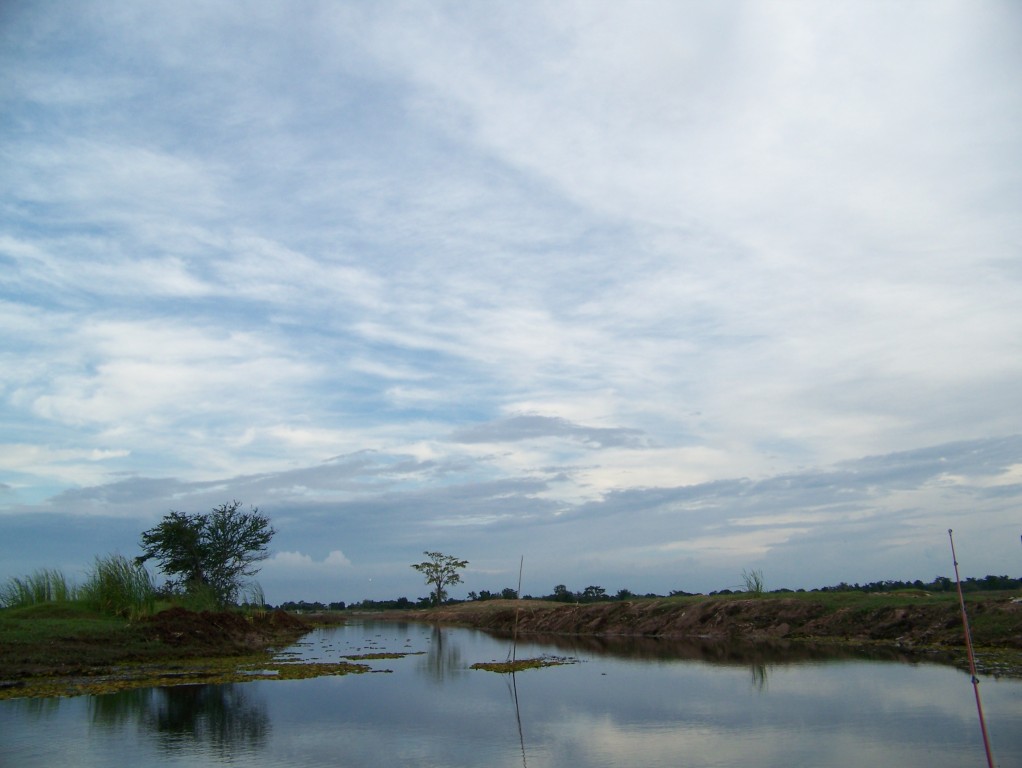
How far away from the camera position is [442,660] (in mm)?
34062

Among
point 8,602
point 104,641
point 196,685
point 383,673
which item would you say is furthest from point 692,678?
point 8,602

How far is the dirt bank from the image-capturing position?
27984 millimetres

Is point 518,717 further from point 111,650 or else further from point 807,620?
point 807,620

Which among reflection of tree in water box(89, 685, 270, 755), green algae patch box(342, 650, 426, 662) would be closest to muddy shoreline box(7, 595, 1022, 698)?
reflection of tree in water box(89, 685, 270, 755)

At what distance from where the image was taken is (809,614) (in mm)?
38062

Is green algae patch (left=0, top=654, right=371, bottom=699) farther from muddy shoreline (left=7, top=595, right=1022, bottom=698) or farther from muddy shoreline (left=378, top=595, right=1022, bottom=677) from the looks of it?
muddy shoreline (left=378, top=595, right=1022, bottom=677)

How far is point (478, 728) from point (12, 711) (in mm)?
11989


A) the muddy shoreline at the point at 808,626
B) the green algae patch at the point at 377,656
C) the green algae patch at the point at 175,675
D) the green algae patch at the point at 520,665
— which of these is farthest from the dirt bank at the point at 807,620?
the green algae patch at the point at 175,675

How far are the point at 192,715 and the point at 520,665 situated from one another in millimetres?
14772

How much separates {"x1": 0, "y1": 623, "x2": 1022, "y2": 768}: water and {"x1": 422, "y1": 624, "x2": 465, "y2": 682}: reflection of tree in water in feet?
6.97

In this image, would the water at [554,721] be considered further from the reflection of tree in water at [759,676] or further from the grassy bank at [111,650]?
the grassy bank at [111,650]

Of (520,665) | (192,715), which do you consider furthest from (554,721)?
(520,665)

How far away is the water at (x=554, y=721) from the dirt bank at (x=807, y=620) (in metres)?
5.32

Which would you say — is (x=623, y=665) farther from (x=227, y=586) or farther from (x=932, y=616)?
(x=227, y=586)
